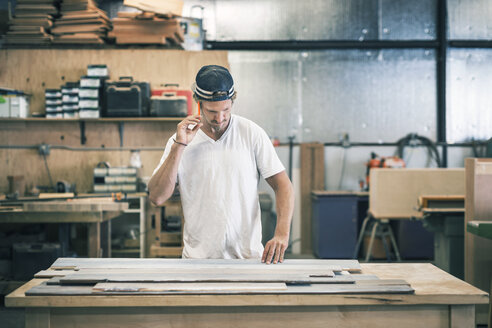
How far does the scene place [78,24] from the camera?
4.83 metres

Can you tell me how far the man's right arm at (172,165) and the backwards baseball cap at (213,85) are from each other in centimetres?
9

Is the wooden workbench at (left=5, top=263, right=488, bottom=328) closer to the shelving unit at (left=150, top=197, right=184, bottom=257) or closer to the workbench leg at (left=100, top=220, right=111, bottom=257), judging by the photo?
the shelving unit at (left=150, top=197, right=184, bottom=257)

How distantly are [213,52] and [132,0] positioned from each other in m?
0.99

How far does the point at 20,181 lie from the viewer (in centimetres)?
471

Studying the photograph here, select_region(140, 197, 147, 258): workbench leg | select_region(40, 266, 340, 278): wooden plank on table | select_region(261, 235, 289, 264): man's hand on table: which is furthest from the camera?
select_region(140, 197, 147, 258): workbench leg

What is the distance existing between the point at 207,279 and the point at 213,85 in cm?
70

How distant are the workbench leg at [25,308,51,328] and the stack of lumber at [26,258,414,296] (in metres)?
0.05

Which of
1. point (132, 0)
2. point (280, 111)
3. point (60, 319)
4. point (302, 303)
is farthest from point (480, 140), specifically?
point (60, 319)

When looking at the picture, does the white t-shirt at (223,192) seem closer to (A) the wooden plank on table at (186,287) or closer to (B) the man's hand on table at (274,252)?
(B) the man's hand on table at (274,252)

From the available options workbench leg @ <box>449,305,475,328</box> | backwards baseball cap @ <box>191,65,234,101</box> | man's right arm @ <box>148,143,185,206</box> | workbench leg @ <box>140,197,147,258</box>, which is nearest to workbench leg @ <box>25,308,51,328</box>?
man's right arm @ <box>148,143,185,206</box>

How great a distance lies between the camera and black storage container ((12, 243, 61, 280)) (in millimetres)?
3676

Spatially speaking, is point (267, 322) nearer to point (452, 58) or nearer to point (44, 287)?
point (44, 287)

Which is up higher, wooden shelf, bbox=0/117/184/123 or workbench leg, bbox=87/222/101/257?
wooden shelf, bbox=0/117/184/123

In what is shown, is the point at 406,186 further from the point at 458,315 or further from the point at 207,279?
→ the point at 207,279
